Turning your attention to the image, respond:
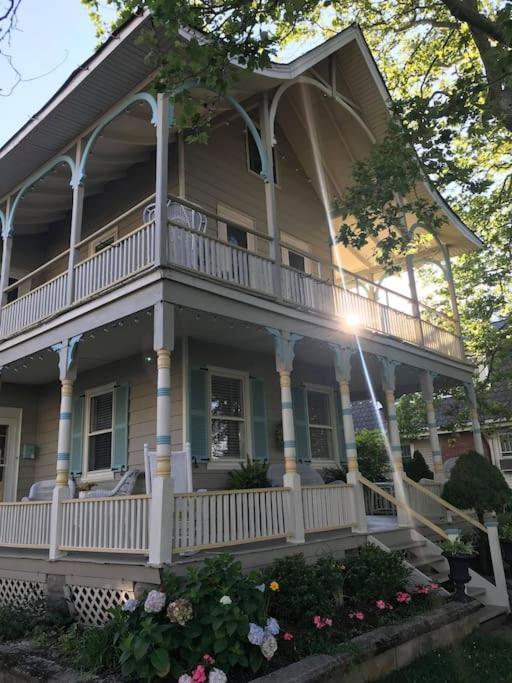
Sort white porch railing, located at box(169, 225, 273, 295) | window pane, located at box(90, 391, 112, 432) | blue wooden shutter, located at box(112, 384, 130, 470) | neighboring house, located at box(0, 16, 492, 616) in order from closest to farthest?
neighboring house, located at box(0, 16, 492, 616), white porch railing, located at box(169, 225, 273, 295), blue wooden shutter, located at box(112, 384, 130, 470), window pane, located at box(90, 391, 112, 432)

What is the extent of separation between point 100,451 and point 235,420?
2.65 m

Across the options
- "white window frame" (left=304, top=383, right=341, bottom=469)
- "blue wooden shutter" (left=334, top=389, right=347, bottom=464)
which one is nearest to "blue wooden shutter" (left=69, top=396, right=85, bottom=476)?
"white window frame" (left=304, top=383, right=341, bottom=469)

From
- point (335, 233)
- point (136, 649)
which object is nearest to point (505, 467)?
point (335, 233)

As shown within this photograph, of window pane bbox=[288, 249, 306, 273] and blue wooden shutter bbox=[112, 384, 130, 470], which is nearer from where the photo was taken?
blue wooden shutter bbox=[112, 384, 130, 470]

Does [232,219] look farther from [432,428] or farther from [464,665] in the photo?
[464,665]

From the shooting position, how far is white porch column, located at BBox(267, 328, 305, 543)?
7.20 meters

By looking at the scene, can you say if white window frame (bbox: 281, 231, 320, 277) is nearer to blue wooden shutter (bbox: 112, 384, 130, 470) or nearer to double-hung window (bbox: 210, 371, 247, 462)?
double-hung window (bbox: 210, 371, 247, 462)

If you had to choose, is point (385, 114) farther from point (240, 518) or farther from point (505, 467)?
point (505, 467)

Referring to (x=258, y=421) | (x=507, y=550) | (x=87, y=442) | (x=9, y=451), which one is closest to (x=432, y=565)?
(x=507, y=550)

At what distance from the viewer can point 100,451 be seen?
10148 mm

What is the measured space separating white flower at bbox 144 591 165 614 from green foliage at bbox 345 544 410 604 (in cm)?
278

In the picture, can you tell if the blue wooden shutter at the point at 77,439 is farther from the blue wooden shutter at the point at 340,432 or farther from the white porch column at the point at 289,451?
the blue wooden shutter at the point at 340,432

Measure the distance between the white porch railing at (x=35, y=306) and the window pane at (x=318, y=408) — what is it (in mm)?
5644

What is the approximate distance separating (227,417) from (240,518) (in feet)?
10.1
